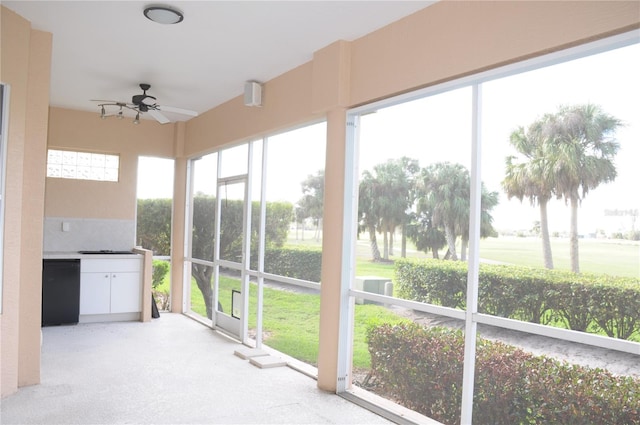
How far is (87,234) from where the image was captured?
6.95 m

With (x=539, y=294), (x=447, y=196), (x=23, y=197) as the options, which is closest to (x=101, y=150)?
(x=23, y=197)

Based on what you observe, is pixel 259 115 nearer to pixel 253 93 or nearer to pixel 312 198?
pixel 253 93

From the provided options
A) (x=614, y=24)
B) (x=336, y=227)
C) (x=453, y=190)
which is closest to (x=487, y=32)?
(x=614, y=24)

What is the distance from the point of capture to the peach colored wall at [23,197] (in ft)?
11.8

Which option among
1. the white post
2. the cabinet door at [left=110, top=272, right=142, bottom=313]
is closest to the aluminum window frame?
the white post

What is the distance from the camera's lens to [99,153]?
7.12 meters

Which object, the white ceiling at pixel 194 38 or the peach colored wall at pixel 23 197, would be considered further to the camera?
the peach colored wall at pixel 23 197

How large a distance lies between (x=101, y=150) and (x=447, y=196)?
5.34 meters

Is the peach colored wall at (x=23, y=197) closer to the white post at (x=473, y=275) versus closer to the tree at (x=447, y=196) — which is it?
the tree at (x=447, y=196)

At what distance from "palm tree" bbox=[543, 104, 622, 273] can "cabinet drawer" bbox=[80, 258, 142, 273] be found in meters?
5.47

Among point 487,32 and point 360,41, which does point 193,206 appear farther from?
point 487,32

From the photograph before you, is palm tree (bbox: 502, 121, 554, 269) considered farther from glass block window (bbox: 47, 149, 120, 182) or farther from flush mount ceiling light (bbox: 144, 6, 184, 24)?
glass block window (bbox: 47, 149, 120, 182)

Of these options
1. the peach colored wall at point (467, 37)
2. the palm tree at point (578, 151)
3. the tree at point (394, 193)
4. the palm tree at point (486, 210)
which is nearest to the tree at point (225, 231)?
the tree at point (394, 193)

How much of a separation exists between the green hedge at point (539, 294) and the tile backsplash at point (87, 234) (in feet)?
16.1
